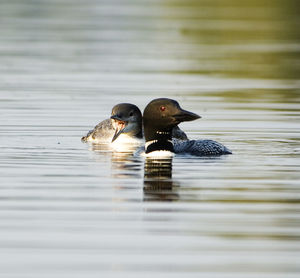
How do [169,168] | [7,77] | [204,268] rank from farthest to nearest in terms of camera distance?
[7,77], [169,168], [204,268]

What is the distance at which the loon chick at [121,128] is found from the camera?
1586 centimetres

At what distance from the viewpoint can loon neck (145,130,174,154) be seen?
14336 mm

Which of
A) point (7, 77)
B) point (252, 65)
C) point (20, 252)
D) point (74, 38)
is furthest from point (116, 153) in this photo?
point (74, 38)

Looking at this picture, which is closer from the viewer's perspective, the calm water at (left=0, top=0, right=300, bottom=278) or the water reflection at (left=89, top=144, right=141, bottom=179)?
the calm water at (left=0, top=0, right=300, bottom=278)

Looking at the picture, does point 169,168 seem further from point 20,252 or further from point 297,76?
point 297,76

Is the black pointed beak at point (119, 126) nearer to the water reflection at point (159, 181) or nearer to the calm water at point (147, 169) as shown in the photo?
the calm water at point (147, 169)

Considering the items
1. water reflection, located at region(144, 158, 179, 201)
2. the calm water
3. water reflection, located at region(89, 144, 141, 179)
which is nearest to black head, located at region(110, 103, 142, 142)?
water reflection, located at region(89, 144, 141, 179)

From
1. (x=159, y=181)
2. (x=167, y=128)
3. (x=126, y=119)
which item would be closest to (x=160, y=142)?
(x=167, y=128)

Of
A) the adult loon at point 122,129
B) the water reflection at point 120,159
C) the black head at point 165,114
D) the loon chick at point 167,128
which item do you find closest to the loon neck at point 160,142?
the loon chick at point 167,128

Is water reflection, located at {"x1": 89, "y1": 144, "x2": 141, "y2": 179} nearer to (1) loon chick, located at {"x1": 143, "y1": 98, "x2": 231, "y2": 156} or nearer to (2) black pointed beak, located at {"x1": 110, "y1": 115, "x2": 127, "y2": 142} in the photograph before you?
(2) black pointed beak, located at {"x1": 110, "y1": 115, "x2": 127, "y2": 142}

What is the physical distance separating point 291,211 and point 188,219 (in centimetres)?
94

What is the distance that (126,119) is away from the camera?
52.2 ft

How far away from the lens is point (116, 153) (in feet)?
50.1

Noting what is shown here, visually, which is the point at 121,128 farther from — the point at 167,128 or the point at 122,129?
the point at 167,128
